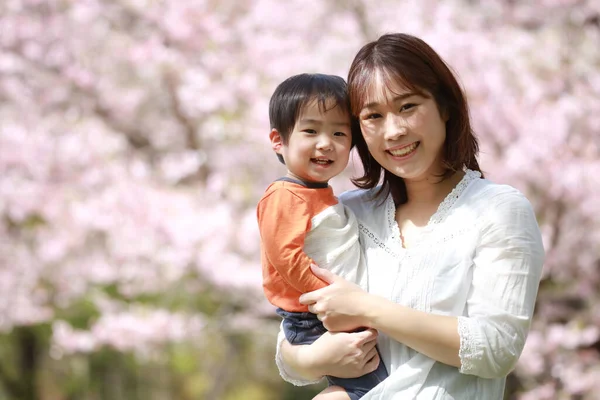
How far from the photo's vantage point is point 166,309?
230 inches

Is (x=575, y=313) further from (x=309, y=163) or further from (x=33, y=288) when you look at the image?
(x=33, y=288)

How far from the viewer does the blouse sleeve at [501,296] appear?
157cm

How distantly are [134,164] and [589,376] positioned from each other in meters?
3.17

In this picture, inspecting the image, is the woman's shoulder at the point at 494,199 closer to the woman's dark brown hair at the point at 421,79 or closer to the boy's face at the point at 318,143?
the woman's dark brown hair at the point at 421,79

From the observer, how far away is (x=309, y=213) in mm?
1739

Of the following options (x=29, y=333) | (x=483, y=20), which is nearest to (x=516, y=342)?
(x=483, y=20)

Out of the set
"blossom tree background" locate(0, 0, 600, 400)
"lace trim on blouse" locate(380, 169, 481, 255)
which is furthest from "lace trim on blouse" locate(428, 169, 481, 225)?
"blossom tree background" locate(0, 0, 600, 400)

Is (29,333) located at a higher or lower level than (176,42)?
lower

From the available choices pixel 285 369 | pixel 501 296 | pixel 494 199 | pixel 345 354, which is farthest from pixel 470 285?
pixel 285 369

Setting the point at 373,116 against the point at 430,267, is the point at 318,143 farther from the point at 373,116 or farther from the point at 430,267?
the point at 430,267

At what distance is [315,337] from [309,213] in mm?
287

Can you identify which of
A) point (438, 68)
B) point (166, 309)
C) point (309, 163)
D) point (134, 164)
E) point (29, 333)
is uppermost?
point (438, 68)

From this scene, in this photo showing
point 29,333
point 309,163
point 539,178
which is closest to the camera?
point 309,163

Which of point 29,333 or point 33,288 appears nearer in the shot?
point 33,288
